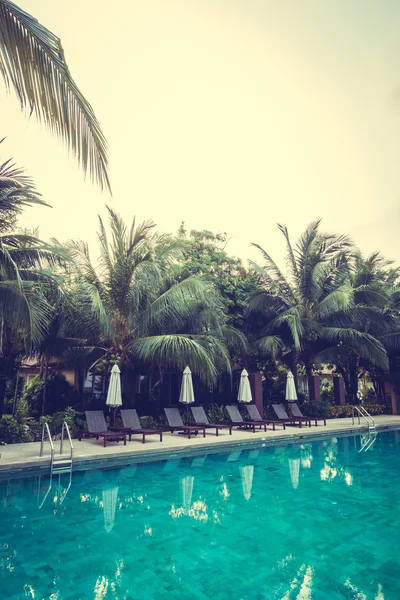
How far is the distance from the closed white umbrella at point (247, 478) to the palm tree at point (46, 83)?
5.76 meters

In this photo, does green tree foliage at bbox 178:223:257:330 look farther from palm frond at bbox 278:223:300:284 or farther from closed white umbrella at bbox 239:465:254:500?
closed white umbrella at bbox 239:465:254:500

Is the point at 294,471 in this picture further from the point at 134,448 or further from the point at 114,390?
the point at 114,390

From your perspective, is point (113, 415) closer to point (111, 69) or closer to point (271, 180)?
point (111, 69)

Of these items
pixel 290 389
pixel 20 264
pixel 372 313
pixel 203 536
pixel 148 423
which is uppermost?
pixel 372 313

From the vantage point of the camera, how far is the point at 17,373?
11.8 meters

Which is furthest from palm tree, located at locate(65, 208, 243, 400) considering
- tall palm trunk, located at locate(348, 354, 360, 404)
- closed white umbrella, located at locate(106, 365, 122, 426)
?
tall palm trunk, located at locate(348, 354, 360, 404)

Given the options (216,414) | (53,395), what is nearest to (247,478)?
(216,414)

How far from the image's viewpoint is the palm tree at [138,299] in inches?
461

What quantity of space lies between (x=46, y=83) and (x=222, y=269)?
1574 cm

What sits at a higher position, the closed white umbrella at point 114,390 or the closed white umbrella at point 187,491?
the closed white umbrella at point 114,390

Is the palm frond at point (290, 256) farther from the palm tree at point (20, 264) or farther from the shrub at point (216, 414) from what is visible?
the palm tree at point (20, 264)

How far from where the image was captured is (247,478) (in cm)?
779

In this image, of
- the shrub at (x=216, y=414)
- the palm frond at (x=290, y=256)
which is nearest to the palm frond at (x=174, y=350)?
the shrub at (x=216, y=414)

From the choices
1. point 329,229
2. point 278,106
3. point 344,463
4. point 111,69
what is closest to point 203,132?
point 278,106
